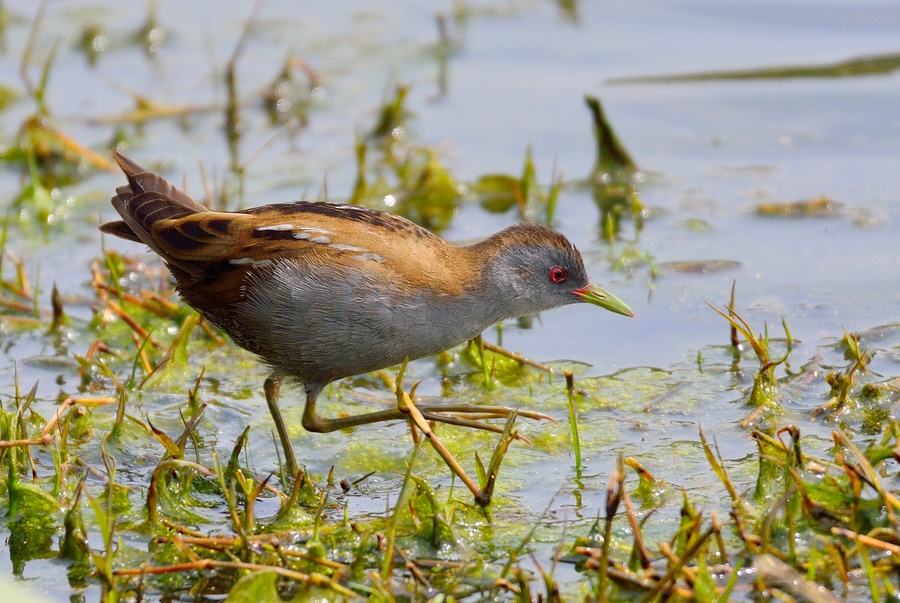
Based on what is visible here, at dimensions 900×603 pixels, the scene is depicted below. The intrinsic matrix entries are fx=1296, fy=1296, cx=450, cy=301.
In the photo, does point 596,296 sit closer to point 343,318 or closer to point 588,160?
point 343,318

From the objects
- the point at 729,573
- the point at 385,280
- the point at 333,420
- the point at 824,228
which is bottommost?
the point at 729,573

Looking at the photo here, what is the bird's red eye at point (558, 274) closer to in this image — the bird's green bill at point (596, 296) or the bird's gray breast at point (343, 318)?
the bird's green bill at point (596, 296)

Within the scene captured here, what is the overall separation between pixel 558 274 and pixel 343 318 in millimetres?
964

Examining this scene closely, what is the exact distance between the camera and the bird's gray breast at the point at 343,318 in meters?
4.64

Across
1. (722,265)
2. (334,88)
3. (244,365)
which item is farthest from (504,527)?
(334,88)

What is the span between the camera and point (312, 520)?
417 centimetres

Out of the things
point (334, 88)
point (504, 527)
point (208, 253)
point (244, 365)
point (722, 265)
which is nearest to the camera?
point (504, 527)

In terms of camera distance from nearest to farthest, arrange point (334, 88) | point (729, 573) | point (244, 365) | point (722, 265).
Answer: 1. point (729, 573)
2. point (244, 365)
3. point (722, 265)
4. point (334, 88)

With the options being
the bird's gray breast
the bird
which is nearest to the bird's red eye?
the bird

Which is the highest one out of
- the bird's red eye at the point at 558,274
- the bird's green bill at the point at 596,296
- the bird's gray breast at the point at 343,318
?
the bird's red eye at the point at 558,274

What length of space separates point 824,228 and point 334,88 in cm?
395

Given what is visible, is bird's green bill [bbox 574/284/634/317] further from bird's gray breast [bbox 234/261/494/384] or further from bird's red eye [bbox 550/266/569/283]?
bird's gray breast [bbox 234/261/494/384]

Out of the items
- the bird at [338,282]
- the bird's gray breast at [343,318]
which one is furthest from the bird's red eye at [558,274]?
the bird's gray breast at [343,318]

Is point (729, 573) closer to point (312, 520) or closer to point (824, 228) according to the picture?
point (312, 520)
